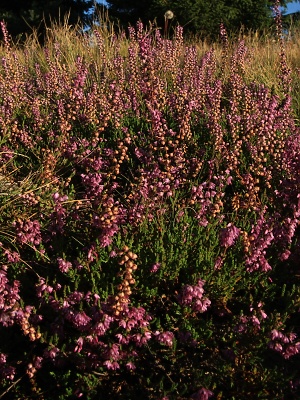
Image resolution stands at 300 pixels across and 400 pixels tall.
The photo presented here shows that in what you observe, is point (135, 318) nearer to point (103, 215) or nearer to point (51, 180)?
point (103, 215)

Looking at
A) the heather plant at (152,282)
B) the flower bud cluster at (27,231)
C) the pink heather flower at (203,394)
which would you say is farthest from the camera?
the flower bud cluster at (27,231)

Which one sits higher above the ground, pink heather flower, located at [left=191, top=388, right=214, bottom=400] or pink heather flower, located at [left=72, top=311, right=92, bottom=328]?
pink heather flower, located at [left=72, top=311, right=92, bottom=328]

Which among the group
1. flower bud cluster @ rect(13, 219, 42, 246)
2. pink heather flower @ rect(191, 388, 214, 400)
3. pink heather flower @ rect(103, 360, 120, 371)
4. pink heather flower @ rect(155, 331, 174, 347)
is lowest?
pink heather flower @ rect(191, 388, 214, 400)

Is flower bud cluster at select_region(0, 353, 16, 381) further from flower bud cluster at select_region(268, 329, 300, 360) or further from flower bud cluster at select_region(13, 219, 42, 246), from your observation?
flower bud cluster at select_region(268, 329, 300, 360)

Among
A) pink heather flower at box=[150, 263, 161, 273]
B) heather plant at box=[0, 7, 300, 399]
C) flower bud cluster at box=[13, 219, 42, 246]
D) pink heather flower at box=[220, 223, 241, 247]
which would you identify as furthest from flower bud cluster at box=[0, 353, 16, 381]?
pink heather flower at box=[220, 223, 241, 247]

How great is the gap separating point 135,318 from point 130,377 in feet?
1.42

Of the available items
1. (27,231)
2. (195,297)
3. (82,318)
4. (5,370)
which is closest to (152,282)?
(195,297)

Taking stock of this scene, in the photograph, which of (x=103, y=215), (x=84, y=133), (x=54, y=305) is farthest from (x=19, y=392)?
(x=84, y=133)

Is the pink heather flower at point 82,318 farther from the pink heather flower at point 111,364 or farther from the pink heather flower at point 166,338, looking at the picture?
the pink heather flower at point 166,338

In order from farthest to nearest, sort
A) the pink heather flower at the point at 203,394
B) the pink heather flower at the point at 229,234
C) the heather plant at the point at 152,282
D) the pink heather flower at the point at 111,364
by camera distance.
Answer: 1. the pink heather flower at the point at 229,234
2. the heather plant at the point at 152,282
3. the pink heather flower at the point at 111,364
4. the pink heather flower at the point at 203,394

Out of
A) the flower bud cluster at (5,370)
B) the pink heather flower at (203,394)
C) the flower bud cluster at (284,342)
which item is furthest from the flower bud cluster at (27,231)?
the flower bud cluster at (284,342)

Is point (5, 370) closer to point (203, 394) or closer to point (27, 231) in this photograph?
point (27, 231)

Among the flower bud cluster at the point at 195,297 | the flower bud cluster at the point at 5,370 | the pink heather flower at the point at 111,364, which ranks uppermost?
the flower bud cluster at the point at 195,297

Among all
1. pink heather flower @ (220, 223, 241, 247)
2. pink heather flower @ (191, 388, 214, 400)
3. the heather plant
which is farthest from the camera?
pink heather flower @ (220, 223, 241, 247)
